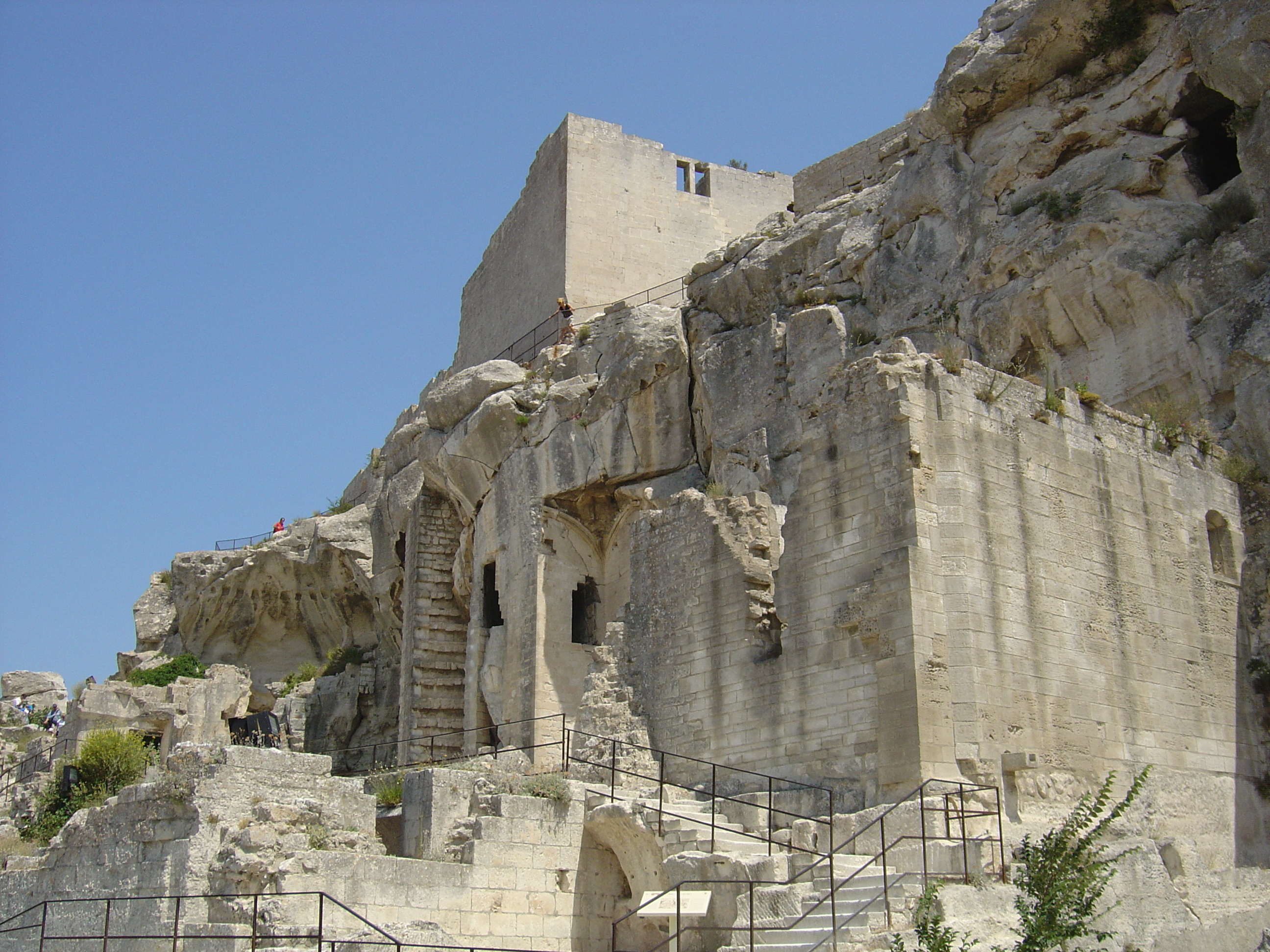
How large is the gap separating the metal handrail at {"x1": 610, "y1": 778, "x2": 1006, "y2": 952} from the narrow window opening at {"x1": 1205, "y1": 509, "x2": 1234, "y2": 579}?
16.9 ft

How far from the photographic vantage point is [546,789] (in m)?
13.4

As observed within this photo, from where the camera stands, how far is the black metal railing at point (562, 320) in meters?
26.3

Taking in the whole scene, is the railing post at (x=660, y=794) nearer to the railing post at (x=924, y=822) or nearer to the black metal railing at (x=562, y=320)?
the railing post at (x=924, y=822)

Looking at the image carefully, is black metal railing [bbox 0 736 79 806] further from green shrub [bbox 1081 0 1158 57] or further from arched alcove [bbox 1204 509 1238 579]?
green shrub [bbox 1081 0 1158 57]

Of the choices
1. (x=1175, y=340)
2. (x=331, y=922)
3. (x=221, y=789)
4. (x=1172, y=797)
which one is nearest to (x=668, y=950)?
(x=331, y=922)

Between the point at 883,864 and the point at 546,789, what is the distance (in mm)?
4614

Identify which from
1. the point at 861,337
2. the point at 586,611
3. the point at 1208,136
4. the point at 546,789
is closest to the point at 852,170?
the point at 861,337

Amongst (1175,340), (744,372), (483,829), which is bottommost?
(483,829)

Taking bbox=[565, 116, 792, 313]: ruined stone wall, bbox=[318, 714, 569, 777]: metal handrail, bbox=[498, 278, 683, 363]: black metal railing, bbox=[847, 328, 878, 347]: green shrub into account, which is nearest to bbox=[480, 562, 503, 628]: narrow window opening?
bbox=[318, 714, 569, 777]: metal handrail

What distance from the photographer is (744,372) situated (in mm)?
20562

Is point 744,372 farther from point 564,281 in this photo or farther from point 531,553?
point 564,281

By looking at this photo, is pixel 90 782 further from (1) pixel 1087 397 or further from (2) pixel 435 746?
(1) pixel 1087 397

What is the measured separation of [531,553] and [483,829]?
9.53m

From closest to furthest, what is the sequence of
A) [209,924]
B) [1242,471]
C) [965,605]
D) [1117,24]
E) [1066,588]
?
[209,924]
[965,605]
[1066,588]
[1242,471]
[1117,24]
